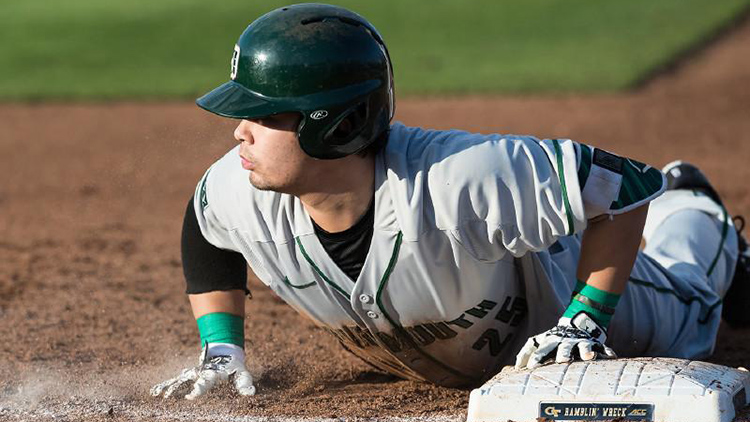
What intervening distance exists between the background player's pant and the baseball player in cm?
11

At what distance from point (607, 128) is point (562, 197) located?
227 inches

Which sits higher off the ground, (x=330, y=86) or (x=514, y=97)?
(x=330, y=86)

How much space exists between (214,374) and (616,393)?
1172mm

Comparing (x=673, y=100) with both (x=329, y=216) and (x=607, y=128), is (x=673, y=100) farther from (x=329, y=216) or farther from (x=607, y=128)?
(x=329, y=216)

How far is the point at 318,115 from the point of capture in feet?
9.12

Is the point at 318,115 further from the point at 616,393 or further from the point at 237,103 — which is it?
the point at 616,393

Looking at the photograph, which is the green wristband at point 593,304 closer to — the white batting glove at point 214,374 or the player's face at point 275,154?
the player's face at point 275,154

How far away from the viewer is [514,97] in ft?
31.8

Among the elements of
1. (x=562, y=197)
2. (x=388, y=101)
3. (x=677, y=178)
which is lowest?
(x=677, y=178)

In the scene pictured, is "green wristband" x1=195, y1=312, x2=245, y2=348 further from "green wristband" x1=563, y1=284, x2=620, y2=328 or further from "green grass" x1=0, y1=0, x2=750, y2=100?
"green grass" x1=0, y1=0, x2=750, y2=100

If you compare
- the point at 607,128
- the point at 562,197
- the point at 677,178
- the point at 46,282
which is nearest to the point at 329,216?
the point at 562,197

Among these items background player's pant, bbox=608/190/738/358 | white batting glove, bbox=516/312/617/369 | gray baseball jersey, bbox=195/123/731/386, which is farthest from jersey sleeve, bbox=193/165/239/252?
background player's pant, bbox=608/190/738/358

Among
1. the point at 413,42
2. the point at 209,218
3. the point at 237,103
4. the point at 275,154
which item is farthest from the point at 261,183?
the point at 413,42

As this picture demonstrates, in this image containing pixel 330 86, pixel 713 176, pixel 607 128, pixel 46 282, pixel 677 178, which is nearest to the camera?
pixel 330 86
